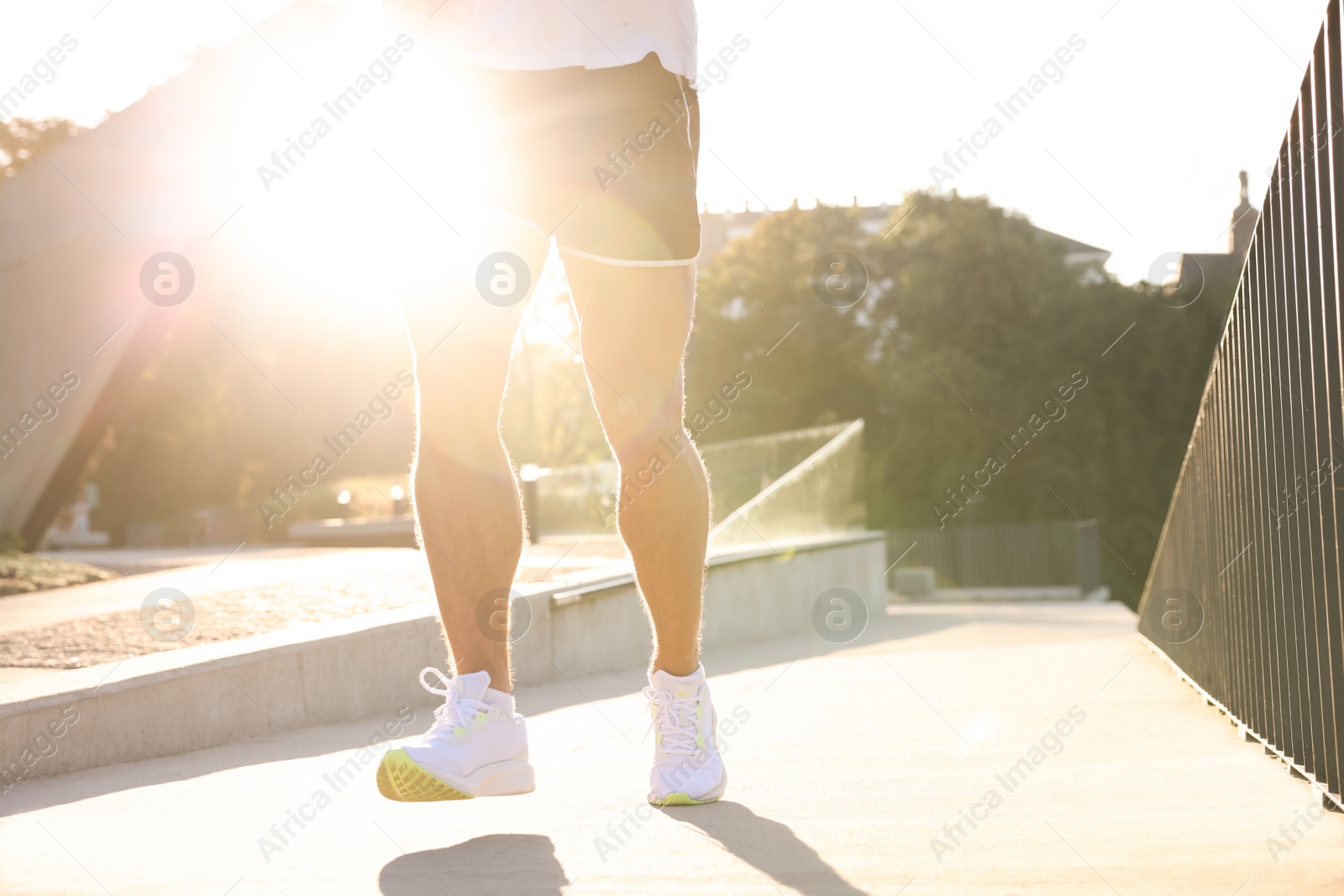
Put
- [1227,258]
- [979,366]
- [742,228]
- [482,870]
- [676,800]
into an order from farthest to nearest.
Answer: [742,228], [979,366], [1227,258], [676,800], [482,870]

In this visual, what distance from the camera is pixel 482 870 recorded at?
5.78ft

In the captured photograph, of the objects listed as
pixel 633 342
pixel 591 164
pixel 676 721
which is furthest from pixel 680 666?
pixel 591 164

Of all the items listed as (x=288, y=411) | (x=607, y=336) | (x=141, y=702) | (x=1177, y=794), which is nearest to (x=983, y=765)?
(x=1177, y=794)

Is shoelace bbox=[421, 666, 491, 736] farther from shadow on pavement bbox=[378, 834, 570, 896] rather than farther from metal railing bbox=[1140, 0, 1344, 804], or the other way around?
metal railing bbox=[1140, 0, 1344, 804]

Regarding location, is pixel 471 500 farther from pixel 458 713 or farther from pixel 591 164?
pixel 591 164

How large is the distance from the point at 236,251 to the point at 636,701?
15.0m

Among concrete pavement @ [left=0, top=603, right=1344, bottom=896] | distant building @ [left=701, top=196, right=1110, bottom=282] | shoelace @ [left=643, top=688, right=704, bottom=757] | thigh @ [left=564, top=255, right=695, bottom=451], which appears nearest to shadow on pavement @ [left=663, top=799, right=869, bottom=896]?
concrete pavement @ [left=0, top=603, right=1344, bottom=896]

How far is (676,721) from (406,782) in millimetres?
519

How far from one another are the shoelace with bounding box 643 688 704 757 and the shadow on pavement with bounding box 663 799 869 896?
119 millimetres

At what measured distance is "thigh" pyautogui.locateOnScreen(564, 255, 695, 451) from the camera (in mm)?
2473

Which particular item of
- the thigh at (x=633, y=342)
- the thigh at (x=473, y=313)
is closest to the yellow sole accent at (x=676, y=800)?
the thigh at (x=633, y=342)

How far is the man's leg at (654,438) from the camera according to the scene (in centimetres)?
244

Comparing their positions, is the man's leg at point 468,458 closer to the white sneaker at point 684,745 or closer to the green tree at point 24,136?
the white sneaker at point 684,745

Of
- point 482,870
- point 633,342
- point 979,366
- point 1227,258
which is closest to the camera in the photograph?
point 482,870
